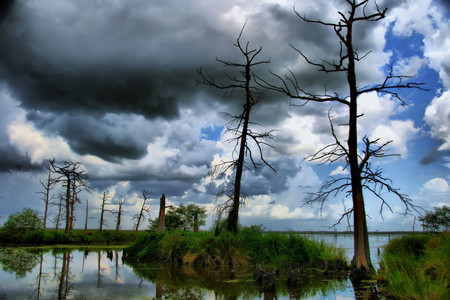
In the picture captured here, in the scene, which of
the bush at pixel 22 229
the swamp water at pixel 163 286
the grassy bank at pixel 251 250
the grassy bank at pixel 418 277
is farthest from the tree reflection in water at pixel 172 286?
the bush at pixel 22 229

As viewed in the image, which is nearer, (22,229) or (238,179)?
(238,179)

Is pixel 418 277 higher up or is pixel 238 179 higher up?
pixel 238 179

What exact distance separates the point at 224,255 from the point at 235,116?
8001 millimetres

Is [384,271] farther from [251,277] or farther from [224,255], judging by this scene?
[224,255]

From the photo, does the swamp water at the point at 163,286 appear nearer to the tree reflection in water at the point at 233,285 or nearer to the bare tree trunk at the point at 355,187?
the tree reflection in water at the point at 233,285

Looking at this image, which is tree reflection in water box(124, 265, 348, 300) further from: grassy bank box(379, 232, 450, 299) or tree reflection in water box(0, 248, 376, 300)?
grassy bank box(379, 232, 450, 299)

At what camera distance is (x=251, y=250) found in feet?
46.4

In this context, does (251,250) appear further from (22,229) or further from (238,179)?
(22,229)

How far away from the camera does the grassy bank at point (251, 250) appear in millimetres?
12922

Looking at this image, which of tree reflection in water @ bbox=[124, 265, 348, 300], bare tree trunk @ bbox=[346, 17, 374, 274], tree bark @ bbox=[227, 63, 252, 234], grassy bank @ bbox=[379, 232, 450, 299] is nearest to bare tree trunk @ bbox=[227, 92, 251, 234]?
tree bark @ bbox=[227, 63, 252, 234]

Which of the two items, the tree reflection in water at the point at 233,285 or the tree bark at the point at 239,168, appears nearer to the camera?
the tree reflection in water at the point at 233,285

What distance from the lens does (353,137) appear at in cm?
1170

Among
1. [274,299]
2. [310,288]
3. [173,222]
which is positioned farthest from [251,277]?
[173,222]

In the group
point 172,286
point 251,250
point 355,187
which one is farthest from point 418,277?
point 251,250
